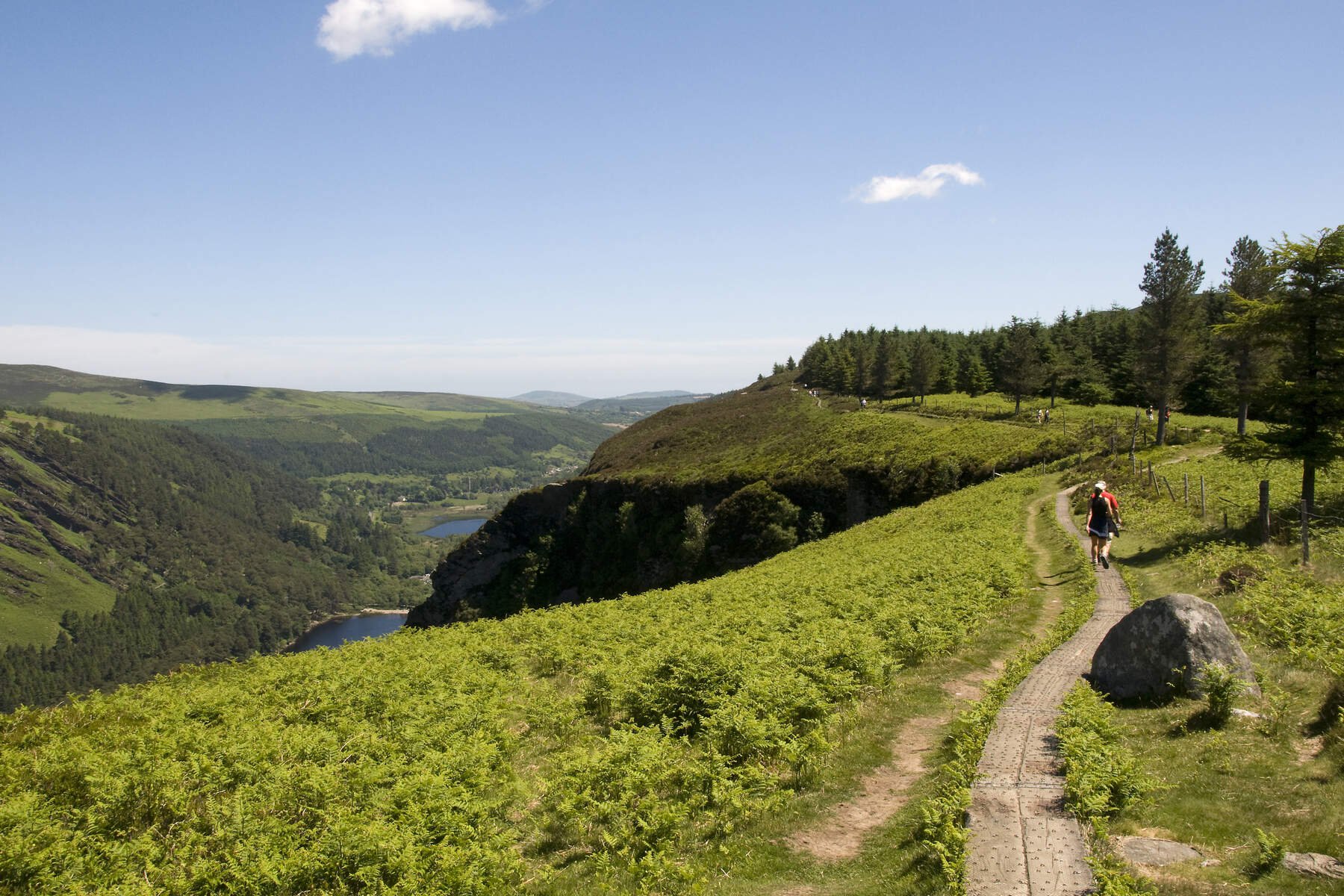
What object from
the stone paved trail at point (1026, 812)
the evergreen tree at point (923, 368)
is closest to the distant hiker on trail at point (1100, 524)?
the stone paved trail at point (1026, 812)

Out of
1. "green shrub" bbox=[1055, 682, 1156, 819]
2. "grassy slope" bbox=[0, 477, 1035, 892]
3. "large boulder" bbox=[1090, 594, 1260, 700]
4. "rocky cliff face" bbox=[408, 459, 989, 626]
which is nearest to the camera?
"green shrub" bbox=[1055, 682, 1156, 819]

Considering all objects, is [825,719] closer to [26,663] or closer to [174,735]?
[174,735]

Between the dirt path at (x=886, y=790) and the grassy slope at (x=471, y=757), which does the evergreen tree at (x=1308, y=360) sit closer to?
the grassy slope at (x=471, y=757)

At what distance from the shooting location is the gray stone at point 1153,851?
690 centimetres

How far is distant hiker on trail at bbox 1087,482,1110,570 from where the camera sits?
20.4 m

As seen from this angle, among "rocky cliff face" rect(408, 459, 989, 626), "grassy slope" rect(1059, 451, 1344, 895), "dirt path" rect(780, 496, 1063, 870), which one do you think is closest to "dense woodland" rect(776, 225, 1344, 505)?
"grassy slope" rect(1059, 451, 1344, 895)

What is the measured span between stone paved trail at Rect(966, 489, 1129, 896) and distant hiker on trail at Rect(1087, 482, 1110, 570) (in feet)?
31.7

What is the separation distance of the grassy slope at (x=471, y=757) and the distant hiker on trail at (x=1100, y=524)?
3.70 m

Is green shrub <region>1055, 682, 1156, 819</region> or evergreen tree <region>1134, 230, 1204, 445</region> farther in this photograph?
evergreen tree <region>1134, 230, 1204, 445</region>

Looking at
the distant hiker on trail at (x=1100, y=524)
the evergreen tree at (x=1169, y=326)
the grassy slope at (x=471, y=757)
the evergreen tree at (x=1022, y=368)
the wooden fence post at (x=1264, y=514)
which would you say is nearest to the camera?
the grassy slope at (x=471, y=757)

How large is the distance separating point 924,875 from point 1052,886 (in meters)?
1.23

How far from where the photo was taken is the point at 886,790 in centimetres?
991

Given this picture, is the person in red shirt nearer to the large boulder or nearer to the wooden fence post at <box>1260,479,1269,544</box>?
the wooden fence post at <box>1260,479,1269,544</box>

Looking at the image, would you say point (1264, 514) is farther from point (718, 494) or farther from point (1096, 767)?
point (718, 494)
